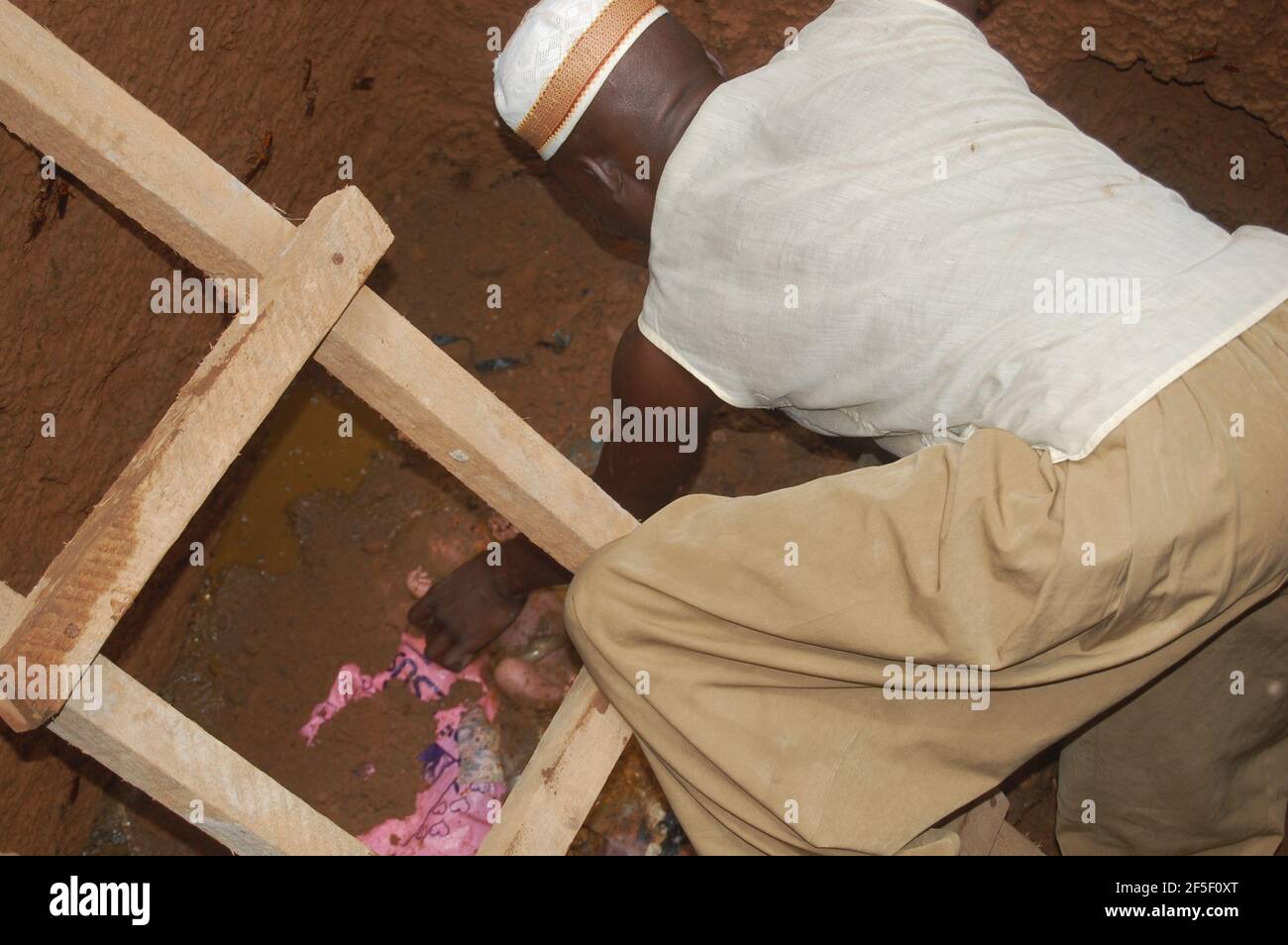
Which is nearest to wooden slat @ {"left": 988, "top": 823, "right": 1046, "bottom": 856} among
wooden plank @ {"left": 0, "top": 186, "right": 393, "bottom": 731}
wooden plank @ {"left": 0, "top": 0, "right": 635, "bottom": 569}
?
wooden plank @ {"left": 0, "top": 0, "right": 635, "bottom": 569}

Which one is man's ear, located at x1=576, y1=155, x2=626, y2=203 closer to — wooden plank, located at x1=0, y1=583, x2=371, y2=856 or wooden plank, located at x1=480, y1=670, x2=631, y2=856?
wooden plank, located at x1=480, y1=670, x2=631, y2=856

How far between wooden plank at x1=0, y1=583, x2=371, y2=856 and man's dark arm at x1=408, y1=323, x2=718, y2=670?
2.55 ft

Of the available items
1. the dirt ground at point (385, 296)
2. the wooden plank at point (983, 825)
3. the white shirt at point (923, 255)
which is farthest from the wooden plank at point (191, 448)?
the wooden plank at point (983, 825)

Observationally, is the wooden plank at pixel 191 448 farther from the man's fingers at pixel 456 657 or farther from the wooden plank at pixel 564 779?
the man's fingers at pixel 456 657

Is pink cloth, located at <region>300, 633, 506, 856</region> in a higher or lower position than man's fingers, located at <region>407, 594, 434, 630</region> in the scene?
lower

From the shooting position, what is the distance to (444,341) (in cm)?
255

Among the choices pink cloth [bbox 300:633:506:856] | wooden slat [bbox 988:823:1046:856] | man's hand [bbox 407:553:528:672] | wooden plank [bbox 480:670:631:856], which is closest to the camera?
wooden plank [bbox 480:670:631:856]

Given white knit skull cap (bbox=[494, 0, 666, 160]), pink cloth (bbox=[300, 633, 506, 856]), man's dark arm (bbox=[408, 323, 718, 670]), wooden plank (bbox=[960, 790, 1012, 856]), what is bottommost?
pink cloth (bbox=[300, 633, 506, 856])

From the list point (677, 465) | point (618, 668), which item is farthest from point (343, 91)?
point (618, 668)

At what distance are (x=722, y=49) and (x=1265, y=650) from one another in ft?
5.19

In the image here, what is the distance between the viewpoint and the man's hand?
7.23 ft

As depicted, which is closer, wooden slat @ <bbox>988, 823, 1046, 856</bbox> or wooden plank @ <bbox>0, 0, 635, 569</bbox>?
wooden plank @ <bbox>0, 0, 635, 569</bbox>

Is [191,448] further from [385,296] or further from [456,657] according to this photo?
[385,296]

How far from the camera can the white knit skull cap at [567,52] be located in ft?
4.82
